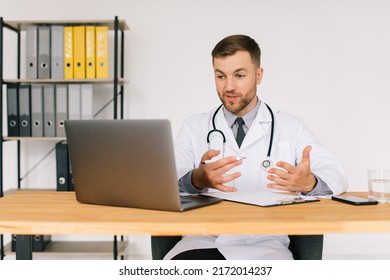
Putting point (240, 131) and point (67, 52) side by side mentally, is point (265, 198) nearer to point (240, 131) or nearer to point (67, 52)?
point (240, 131)

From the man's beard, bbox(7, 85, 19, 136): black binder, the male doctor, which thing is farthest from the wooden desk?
bbox(7, 85, 19, 136): black binder

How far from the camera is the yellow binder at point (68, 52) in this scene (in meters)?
2.63

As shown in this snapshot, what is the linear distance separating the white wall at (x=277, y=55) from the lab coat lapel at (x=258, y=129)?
122cm

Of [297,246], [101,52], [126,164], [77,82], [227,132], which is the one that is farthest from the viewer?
[77,82]

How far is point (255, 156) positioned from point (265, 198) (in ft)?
1.58

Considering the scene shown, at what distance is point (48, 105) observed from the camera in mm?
2650

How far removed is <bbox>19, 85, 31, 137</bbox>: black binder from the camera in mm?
2666

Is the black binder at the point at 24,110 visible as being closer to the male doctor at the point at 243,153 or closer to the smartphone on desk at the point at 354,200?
the male doctor at the point at 243,153

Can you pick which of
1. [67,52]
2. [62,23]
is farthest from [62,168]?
[62,23]

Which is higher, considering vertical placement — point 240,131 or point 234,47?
point 234,47

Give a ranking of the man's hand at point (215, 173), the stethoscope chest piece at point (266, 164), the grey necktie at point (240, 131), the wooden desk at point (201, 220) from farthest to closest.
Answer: the grey necktie at point (240, 131) → the stethoscope chest piece at point (266, 164) → the man's hand at point (215, 173) → the wooden desk at point (201, 220)

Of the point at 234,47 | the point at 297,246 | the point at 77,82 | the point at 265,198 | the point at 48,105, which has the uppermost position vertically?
the point at 234,47

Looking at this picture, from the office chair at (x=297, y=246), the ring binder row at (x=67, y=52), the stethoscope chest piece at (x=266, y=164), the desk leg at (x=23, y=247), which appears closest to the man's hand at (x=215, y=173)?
the office chair at (x=297, y=246)

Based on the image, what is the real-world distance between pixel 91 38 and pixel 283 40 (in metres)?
1.24
